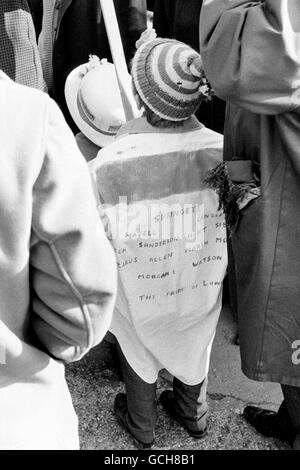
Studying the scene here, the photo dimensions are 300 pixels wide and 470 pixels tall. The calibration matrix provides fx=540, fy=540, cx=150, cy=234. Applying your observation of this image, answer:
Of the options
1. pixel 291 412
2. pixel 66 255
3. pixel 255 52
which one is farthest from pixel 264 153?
pixel 291 412

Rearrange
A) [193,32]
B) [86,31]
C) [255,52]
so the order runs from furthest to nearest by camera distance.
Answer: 1. [86,31]
2. [193,32]
3. [255,52]

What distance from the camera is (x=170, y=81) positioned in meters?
1.63

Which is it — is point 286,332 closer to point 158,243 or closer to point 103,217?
point 158,243

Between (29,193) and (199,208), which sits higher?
(29,193)

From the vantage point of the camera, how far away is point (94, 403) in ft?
6.99

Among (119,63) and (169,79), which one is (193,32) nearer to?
(119,63)

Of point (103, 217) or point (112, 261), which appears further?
point (103, 217)

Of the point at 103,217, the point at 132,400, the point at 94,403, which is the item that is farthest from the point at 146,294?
the point at 94,403

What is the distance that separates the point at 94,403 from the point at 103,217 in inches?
34.4

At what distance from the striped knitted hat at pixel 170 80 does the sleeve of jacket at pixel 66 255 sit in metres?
0.80

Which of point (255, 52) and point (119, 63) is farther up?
point (255, 52)

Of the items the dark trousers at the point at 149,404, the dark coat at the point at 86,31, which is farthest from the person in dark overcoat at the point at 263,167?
the dark coat at the point at 86,31

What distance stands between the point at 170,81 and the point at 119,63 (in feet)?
2.20

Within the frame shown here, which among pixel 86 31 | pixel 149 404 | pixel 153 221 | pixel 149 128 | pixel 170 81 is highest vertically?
pixel 170 81
